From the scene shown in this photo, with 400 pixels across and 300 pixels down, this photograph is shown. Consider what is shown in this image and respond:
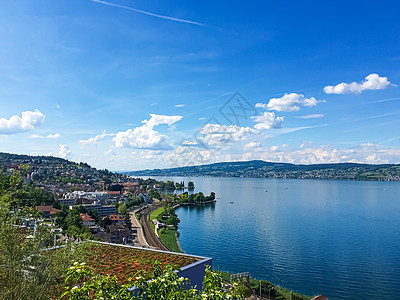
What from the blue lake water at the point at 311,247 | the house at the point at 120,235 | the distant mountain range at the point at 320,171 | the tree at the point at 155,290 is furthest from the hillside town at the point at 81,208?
the distant mountain range at the point at 320,171

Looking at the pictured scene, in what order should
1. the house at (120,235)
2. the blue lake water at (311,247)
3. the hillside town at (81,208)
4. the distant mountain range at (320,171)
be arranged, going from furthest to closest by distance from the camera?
Answer: the distant mountain range at (320,171) → the house at (120,235) → the blue lake water at (311,247) → the hillside town at (81,208)

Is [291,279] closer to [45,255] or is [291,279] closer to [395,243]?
[395,243]

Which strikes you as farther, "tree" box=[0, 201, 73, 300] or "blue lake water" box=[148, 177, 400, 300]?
"blue lake water" box=[148, 177, 400, 300]

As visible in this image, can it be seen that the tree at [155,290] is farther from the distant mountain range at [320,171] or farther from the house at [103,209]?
the distant mountain range at [320,171]

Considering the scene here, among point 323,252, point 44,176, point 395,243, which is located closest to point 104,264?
point 323,252

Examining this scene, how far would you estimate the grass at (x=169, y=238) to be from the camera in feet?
84.1

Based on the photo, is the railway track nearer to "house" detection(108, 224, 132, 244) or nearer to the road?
the road

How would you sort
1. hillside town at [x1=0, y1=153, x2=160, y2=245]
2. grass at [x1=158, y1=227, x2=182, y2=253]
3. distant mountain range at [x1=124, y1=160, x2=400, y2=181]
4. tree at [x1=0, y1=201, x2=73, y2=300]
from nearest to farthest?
tree at [x1=0, y1=201, x2=73, y2=300], hillside town at [x1=0, y1=153, x2=160, y2=245], grass at [x1=158, y1=227, x2=182, y2=253], distant mountain range at [x1=124, y1=160, x2=400, y2=181]

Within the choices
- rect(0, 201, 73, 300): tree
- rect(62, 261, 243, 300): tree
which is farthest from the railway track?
rect(62, 261, 243, 300): tree

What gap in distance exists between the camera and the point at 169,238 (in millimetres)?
29188

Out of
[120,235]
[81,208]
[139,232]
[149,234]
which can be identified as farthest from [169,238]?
[81,208]

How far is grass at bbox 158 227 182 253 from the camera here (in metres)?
25.6

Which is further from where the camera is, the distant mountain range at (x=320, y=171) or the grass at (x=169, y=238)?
the distant mountain range at (x=320, y=171)

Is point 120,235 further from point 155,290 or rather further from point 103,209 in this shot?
point 155,290
